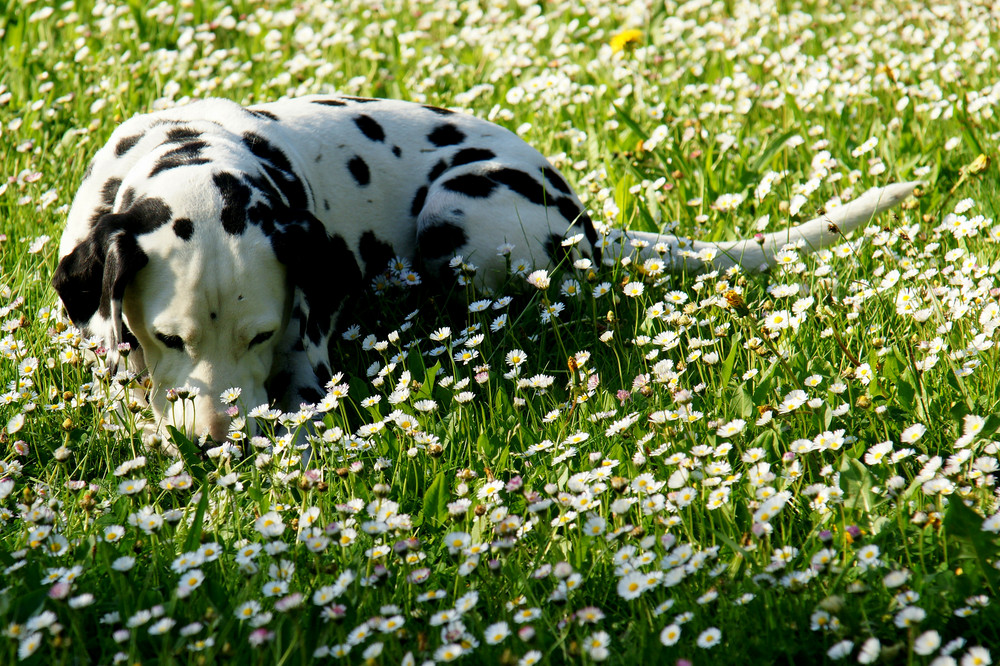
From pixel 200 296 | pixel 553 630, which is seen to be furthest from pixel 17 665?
pixel 200 296

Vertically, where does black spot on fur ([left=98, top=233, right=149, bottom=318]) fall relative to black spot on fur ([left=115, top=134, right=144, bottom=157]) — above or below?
below

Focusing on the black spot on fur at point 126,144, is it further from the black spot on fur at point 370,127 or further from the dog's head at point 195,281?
the black spot on fur at point 370,127

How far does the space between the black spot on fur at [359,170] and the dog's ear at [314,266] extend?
1042 millimetres

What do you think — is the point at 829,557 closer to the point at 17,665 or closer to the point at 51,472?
the point at 17,665

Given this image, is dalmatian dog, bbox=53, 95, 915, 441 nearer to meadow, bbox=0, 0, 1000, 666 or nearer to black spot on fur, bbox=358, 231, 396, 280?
black spot on fur, bbox=358, 231, 396, 280

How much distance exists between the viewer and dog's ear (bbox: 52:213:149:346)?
3465 mm

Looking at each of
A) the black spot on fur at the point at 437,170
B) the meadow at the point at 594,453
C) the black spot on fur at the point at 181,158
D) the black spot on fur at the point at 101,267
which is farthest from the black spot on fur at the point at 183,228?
the black spot on fur at the point at 437,170

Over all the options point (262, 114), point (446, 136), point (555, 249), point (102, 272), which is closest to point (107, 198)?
point (102, 272)

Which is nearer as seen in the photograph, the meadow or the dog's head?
the meadow

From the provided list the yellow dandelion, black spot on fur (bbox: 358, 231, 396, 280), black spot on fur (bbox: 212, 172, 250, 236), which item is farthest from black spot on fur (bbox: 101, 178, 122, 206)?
the yellow dandelion

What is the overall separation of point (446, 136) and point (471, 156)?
0.23m

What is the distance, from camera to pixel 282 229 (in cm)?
374

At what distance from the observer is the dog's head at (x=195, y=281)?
11.5 feet

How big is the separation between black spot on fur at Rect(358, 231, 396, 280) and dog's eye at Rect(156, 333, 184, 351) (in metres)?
1.35
